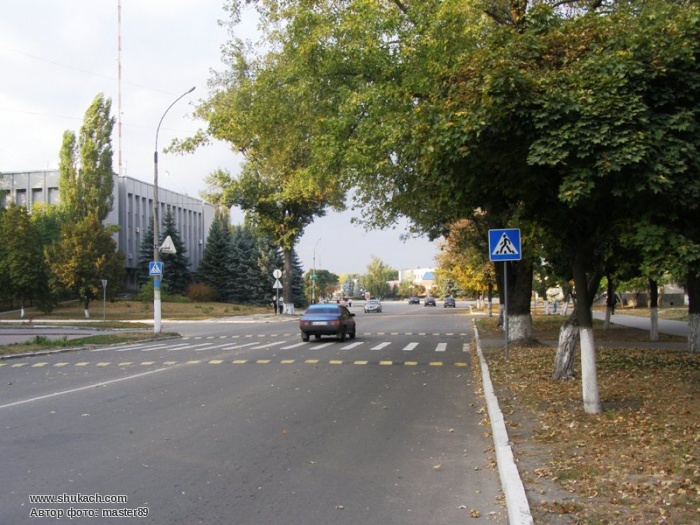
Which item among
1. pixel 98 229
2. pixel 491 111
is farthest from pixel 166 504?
pixel 98 229

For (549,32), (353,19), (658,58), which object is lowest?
(658,58)

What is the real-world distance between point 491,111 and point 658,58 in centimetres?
194

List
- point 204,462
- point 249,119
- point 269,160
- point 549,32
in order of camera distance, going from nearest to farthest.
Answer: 1. point 204,462
2. point 549,32
3. point 249,119
4. point 269,160

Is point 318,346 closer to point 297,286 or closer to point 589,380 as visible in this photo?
point 589,380

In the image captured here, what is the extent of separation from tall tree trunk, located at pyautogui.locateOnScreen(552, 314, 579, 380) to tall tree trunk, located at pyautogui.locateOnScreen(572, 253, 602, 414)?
2045mm

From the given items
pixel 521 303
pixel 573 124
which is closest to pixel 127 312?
pixel 521 303

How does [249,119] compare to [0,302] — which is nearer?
[249,119]

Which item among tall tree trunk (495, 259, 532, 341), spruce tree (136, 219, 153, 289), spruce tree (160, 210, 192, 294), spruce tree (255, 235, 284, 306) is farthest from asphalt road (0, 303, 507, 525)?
spruce tree (255, 235, 284, 306)

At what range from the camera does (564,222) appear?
324 inches

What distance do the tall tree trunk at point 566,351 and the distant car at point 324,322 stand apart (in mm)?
13105

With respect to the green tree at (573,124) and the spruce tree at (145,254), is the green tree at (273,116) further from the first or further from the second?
the spruce tree at (145,254)

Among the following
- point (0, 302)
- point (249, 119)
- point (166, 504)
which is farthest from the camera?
point (0, 302)

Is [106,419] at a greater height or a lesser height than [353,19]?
lesser

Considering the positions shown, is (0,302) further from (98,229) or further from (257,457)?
(257,457)
